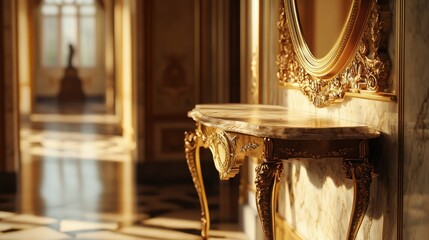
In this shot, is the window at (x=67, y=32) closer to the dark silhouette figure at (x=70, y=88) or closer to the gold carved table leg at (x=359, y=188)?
the dark silhouette figure at (x=70, y=88)

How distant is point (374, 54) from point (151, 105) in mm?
5298

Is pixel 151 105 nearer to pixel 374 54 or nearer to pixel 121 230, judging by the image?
pixel 121 230

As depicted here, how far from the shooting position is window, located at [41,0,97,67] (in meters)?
24.9

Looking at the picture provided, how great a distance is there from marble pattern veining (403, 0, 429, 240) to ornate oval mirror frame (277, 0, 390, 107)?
0.23m

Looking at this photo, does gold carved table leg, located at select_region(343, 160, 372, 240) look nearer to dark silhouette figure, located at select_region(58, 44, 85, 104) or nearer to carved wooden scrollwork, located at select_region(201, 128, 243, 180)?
carved wooden scrollwork, located at select_region(201, 128, 243, 180)

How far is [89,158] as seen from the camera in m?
9.88

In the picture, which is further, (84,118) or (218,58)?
(84,118)

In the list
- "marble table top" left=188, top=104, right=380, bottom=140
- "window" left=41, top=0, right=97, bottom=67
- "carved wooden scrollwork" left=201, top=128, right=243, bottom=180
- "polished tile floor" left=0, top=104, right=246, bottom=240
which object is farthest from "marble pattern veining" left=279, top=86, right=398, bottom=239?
"window" left=41, top=0, right=97, bottom=67

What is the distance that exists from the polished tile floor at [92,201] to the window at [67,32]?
560 inches

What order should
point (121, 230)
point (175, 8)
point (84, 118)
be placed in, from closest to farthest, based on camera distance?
point (121, 230), point (175, 8), point (84, 118)

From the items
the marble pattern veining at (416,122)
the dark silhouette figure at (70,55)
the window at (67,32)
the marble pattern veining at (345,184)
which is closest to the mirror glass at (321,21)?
the marble pattern veining at (345,184)

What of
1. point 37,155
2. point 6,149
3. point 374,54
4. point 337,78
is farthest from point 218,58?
point 374,54

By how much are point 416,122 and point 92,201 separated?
4.57m

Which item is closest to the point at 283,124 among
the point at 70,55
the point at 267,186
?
the point at 267,186
